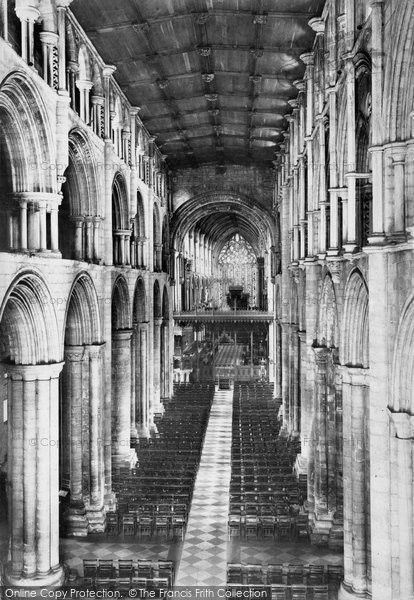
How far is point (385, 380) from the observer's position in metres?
9.46

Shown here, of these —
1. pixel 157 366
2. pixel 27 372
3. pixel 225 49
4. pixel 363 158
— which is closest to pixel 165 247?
pixel 157 366

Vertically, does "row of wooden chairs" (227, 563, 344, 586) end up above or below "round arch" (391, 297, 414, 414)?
below

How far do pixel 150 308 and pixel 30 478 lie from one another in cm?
1398

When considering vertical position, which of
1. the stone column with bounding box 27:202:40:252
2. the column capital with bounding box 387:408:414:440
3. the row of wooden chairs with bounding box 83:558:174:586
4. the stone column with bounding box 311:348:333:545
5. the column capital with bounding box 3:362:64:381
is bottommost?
the row of wooden chairs with bounding box 83:558:174:586

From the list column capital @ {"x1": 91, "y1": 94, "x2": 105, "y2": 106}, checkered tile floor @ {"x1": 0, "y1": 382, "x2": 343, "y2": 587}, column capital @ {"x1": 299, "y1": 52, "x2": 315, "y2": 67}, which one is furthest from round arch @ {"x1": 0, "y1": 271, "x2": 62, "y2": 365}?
column capital @ {"x1": 299, "y1": 52, "x2": 315, "y2": 67}

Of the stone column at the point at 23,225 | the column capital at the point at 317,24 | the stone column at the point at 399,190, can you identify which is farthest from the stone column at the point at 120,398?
the stone column at the point at 399,190

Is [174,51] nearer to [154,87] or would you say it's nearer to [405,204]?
[154,87]

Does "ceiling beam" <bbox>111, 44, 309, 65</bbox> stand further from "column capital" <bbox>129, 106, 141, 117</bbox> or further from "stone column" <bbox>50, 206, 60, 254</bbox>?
"stone column" <bbox>50, 206, 60, 254</bbox>

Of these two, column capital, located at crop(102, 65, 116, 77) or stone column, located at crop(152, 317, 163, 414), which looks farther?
stone column, located at crop(152, 317, 163, 414)

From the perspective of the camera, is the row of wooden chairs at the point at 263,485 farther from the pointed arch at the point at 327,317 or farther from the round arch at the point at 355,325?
the round arch at the point at 355,325

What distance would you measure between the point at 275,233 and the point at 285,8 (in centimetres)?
1913

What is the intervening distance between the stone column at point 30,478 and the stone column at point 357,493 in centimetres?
644

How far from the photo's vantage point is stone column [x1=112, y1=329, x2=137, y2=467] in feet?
70.6

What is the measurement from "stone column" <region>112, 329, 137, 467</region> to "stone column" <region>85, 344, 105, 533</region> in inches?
164
